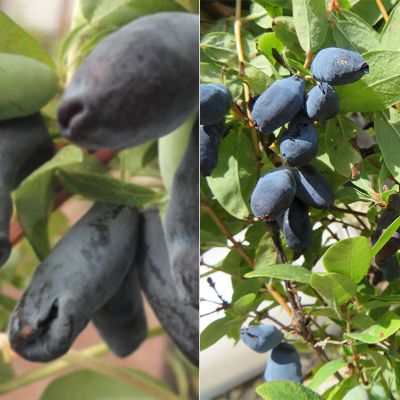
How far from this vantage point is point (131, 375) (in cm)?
29

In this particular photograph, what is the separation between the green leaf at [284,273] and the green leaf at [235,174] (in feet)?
0.15

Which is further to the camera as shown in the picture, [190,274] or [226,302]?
[226,302]

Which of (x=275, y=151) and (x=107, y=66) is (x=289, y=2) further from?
(x=107, y=66)

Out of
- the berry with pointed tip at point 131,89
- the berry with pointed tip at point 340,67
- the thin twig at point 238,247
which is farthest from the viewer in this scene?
the thin twig at point 238,247

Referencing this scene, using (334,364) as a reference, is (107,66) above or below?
above

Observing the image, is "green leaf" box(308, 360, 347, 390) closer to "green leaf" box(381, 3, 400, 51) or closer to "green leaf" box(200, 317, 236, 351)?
"green leaf" box(200, 317, 236, 351)

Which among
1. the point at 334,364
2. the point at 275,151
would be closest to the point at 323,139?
the point at 275,151

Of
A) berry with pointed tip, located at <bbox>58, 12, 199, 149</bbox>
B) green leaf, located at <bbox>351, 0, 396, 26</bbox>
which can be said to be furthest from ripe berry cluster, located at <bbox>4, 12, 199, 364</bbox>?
green leaf, located at <bbox>351, 0, 396, 26</bbox>

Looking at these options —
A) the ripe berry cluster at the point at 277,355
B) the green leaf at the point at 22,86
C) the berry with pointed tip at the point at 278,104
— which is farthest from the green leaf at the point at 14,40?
the ripe berry cluster at the point at 277,355

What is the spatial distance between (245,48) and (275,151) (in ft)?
0.27

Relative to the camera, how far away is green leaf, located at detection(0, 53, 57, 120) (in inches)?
10.0

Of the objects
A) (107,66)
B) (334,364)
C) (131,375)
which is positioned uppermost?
(107,66)

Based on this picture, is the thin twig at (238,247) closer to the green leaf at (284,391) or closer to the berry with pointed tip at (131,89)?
the green leaf at (284,391)

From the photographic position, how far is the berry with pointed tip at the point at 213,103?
0.34 m
